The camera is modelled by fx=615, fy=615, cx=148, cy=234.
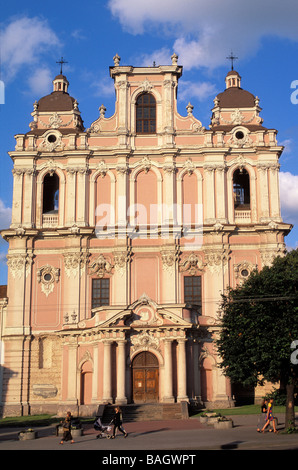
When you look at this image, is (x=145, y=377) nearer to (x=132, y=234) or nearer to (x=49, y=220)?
(x=132, y=234)

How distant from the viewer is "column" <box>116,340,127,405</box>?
41.0 meters

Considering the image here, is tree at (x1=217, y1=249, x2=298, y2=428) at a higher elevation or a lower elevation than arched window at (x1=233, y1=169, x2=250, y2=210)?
lower

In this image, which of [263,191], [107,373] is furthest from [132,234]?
[107,373]

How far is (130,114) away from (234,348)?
80.1 ft

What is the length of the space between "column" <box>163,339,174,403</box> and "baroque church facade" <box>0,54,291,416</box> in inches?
26.9

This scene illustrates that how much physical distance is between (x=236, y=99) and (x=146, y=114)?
8.20 meters

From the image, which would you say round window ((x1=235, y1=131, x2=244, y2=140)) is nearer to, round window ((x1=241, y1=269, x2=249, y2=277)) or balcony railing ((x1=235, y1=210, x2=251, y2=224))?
balcony railing ((x1=235, y1=210, x2=251, y2=224))

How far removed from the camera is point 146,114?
170 feet

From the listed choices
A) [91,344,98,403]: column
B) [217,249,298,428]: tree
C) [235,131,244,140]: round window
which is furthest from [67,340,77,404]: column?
[235,131,244,140]: round window

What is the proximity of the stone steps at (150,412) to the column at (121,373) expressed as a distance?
33.6 inches

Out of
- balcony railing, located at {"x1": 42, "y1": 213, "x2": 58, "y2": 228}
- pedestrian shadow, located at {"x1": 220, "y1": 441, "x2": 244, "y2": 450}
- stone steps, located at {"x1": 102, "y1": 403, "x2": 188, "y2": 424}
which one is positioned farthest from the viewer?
balcony railing, located at {"x1": 42, "y1": 213, "x2": 58, "y2": 228}

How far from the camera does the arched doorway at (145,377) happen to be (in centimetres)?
4231
